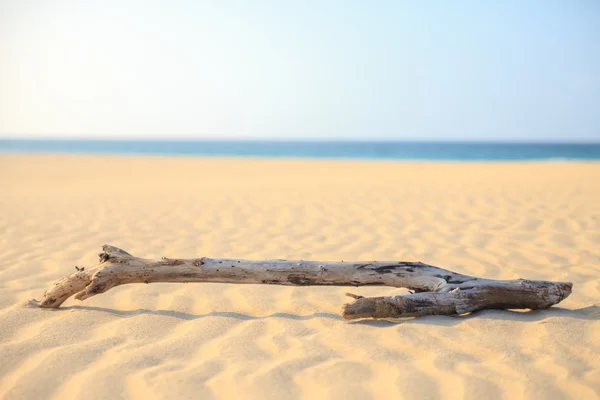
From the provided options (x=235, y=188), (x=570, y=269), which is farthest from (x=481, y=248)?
(x=235, y=188)

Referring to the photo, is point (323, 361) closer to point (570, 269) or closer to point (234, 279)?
point (234, 279)

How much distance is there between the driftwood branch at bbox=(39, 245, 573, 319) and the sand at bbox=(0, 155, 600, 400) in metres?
0.11

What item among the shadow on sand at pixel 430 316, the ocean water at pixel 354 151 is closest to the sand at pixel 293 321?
the shadow on sand at pixel 430 316

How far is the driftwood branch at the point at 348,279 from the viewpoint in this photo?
10.9ft

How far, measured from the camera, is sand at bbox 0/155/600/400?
2.48 m

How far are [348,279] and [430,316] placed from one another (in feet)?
1.89

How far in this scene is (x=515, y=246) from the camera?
18.2ft

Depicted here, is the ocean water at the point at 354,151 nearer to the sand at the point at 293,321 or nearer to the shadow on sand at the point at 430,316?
the sand at the point at 293,321

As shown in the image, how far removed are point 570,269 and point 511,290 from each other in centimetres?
167

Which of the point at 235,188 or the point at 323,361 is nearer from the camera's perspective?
the point at 323,361

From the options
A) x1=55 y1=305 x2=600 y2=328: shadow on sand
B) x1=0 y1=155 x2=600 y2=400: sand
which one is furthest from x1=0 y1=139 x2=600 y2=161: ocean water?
x1=55 y1=305 x2=600 y2=328: shadow on sand

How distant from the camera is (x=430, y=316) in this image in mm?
3289

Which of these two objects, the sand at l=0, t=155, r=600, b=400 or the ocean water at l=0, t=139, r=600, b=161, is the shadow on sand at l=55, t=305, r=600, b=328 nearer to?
the sand at l=0, t=155, r=600, b=400

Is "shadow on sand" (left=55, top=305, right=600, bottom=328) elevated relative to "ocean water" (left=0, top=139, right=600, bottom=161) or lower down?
elevated
